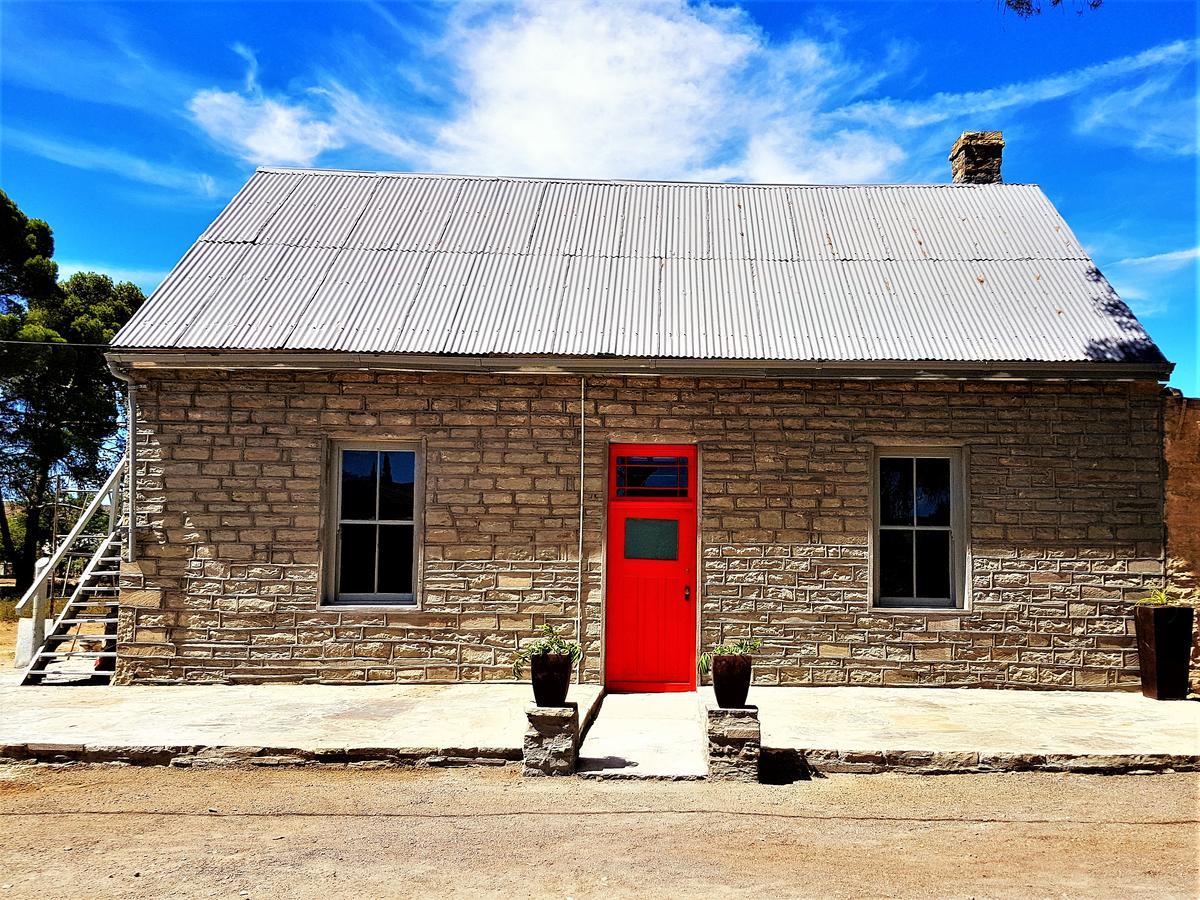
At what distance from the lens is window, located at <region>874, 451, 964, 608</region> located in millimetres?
9758

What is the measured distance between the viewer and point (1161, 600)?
9.33 metres

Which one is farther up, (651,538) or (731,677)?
(651,538)

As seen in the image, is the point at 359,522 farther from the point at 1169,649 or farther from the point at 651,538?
the point at 1169,649

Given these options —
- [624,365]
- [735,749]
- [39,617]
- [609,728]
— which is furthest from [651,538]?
[39,617]

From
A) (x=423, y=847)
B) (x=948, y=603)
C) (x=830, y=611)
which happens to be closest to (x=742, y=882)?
(x=423, y=847)

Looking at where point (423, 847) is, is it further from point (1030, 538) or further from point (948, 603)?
point (1030, 538)

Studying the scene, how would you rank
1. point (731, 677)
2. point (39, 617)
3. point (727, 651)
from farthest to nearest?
1. point (39, 617)
2. point (727, 651)
3. point (731, 677)

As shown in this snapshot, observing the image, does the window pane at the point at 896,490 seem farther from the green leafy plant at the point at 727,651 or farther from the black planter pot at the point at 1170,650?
the green leafy plant at the point at 727,651

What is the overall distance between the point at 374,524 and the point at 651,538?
9.46ft

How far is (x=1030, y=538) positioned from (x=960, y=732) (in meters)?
2.96

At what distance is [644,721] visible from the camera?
8258 millimetres

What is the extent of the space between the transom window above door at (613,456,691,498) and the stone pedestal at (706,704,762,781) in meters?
3.47

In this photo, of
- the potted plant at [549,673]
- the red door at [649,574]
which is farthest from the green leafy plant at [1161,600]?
the potted plant at [549,673]

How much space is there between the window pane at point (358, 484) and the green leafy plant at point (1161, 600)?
7.86 meters
